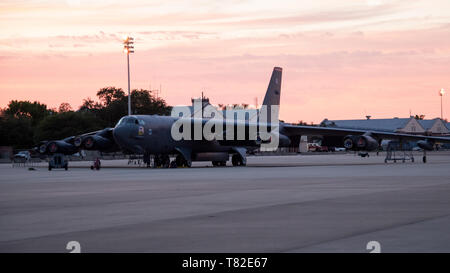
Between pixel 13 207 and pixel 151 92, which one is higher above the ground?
pixel 151 92

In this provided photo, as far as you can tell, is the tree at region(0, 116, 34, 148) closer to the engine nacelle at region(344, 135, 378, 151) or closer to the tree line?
the tree line

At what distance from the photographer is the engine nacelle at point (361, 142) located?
50.4 m

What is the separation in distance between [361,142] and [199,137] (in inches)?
486

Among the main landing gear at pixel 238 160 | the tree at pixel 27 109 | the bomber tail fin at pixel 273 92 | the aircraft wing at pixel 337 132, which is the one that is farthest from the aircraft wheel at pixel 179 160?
the tree at pixel 27 109

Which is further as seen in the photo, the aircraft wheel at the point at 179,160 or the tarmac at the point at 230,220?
the aircraft wheel at the point at 179,160

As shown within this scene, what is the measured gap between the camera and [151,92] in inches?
5034

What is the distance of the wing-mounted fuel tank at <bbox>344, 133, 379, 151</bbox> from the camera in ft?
165

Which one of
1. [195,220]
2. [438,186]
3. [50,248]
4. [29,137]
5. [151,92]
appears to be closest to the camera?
[50,248]

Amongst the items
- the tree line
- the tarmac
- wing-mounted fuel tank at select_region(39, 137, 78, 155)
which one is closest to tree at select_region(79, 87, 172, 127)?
the tree line

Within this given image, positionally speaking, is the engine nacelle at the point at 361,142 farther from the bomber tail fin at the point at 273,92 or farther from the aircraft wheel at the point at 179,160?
the aircraft wheel at the point at 179,160
